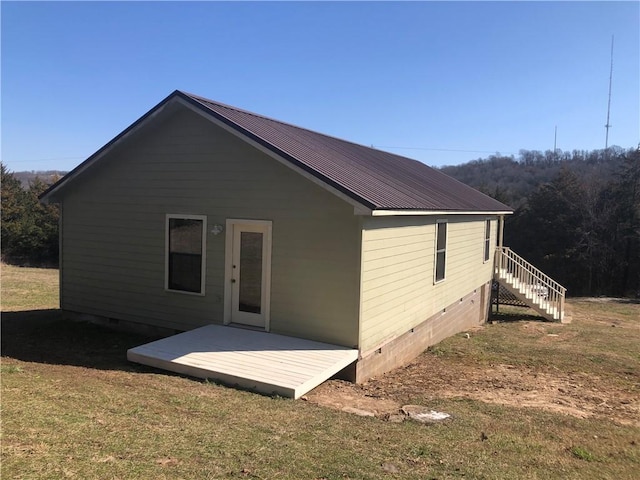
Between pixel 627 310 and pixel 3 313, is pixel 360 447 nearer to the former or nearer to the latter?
pixel 3 313

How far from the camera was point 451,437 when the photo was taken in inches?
220

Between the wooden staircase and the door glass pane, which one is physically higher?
the door glass pane

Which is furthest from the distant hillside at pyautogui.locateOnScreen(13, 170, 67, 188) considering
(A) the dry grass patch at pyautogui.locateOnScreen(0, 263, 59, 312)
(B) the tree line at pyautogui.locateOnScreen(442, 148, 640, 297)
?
(B) the tree line at pyautogui.locateOnScreen(442, 148, 640, 297)

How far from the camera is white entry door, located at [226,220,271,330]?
8.90m

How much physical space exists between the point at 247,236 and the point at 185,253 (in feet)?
4.91

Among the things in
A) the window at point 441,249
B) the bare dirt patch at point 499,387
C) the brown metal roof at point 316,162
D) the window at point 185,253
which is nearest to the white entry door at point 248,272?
the window at point 185,253

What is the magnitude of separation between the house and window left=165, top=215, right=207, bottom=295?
0.08 feet

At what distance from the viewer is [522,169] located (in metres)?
64.9

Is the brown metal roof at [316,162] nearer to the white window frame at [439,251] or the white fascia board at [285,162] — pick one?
the white fascia board at [285,162]

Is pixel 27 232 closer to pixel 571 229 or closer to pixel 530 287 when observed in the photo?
pixel 530 287

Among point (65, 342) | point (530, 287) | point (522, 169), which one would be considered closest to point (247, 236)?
point (65, 342)

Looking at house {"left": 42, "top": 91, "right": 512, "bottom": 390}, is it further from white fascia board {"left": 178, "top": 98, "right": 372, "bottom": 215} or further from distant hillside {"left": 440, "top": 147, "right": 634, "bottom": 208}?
distant hillside {"left": 440, "top": 147, "right": 634, "bottom": 208}

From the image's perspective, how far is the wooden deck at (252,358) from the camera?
6.75 metres

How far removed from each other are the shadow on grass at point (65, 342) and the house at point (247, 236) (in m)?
0.47
